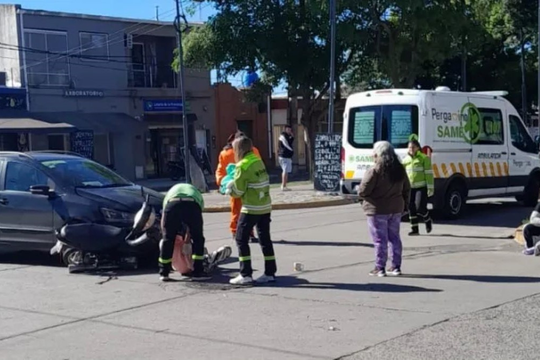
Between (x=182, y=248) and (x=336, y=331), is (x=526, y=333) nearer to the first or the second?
(x=336, y=331)

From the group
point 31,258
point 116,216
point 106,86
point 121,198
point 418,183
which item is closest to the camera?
point 116,216

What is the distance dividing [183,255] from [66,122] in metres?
26.1

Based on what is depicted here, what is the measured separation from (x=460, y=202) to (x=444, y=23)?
1027 cm

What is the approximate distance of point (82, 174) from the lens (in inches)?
456

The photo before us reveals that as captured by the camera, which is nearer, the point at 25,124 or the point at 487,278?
the point at 487,278

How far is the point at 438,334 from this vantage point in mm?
6797

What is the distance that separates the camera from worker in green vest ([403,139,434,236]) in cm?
1373

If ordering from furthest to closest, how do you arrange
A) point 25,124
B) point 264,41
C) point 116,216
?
point 25,124, point 264,41, point 116,216

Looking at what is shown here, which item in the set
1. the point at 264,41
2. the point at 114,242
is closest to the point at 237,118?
the point at 264,41

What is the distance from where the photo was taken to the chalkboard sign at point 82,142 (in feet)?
117

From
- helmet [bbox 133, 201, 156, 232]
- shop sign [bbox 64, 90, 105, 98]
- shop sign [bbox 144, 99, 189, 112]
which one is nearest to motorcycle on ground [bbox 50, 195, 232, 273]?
helmet [bbox 133, 201, 156, 232]

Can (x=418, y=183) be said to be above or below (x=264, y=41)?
below

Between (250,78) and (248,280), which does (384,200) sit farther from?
(250,78)

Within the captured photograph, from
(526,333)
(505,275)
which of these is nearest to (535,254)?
(505,275)
